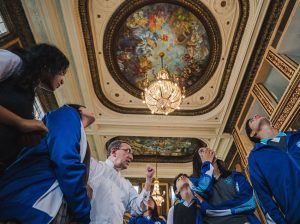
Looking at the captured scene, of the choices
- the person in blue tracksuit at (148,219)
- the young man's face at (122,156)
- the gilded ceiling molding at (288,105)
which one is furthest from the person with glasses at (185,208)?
the gilded ceiling molding at (288,105)

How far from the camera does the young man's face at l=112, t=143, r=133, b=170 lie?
2.74m

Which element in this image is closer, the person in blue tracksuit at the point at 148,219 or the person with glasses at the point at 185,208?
the person with glasses at the point at 185,208

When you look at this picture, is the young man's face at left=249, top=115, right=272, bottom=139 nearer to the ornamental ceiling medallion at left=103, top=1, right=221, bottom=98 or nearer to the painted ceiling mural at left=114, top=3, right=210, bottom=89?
the ornamental ceiling medallion at left=103, top=1, right=221, bottom=98

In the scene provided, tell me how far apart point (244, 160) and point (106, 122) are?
6.10 meters

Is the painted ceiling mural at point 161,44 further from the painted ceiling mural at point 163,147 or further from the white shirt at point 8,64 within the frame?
the white shirt at point 8,64

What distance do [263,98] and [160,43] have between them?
4186mm

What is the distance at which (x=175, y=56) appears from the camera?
9.09 meters

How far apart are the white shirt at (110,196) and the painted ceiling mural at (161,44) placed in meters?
6.63

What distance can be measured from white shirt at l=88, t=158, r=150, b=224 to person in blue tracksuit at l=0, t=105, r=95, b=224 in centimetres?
66

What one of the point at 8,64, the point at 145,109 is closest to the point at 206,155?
the point at 8,64

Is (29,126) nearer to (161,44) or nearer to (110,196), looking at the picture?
(110,196)

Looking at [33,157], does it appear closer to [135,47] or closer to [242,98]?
[135,47]

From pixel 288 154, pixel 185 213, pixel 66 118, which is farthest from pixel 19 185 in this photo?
pixel 288 154

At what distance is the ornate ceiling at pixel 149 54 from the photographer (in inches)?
285
